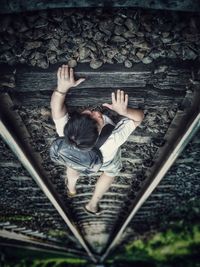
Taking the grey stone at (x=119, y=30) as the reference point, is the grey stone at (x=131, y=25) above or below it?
below

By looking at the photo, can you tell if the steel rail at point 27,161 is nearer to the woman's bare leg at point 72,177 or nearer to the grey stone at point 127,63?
the woman's bare leg at point 72,177

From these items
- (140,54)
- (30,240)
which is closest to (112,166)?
(140,54)

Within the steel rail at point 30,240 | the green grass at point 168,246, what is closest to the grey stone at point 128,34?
the steel rail at point 30,240

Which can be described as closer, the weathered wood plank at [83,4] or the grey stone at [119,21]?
the weathered wood plank at [83,4]

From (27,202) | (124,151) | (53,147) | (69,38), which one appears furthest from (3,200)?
(69,38)

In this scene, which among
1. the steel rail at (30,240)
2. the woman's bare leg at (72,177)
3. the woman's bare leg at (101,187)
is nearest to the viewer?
the woman's bare leg at (72,177)

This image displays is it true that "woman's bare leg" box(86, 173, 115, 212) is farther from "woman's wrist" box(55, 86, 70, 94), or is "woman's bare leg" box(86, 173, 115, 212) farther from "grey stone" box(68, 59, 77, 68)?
"grey stone" box(68, 59, 77, 68)

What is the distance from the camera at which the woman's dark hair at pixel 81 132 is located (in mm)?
2744

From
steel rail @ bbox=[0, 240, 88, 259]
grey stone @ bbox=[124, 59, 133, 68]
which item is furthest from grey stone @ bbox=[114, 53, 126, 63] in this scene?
steel rail @ bbox=[0, 240, 88, 259]

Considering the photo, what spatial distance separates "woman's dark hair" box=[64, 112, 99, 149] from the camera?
9.00 ft

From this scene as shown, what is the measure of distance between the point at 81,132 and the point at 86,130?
0.14ft

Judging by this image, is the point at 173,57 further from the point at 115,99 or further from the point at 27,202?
the point at 27,202

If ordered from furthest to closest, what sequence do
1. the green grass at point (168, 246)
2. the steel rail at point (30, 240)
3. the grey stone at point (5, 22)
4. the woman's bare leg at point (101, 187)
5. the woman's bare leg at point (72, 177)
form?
the green grass at point (168, 246), the steel rail at point (30, 240), the woman's bare leg at point (101, 187), the woman's bare leg at point (72, 177), the grey stone at point (5, 22)

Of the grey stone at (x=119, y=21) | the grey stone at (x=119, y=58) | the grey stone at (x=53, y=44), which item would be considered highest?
the grey stone at (x=53, y=44)
